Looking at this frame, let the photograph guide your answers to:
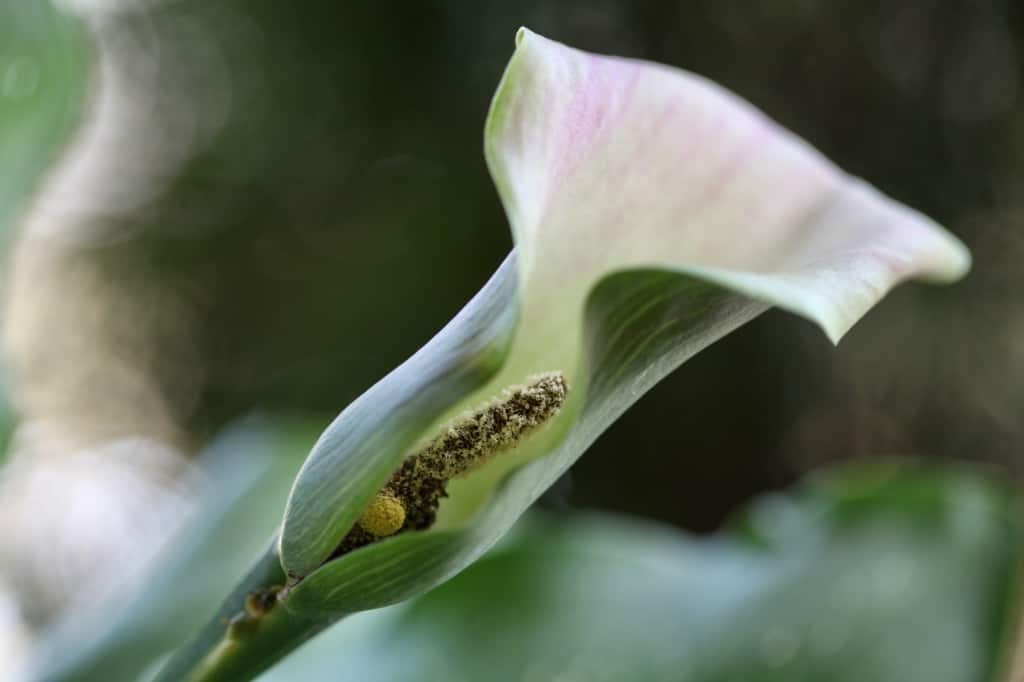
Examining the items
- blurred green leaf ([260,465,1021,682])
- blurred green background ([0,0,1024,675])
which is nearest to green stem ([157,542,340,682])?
blurred green leaf ([260,465,1021,682])

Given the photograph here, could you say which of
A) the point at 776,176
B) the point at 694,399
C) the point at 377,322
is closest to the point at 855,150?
the point at 694,399

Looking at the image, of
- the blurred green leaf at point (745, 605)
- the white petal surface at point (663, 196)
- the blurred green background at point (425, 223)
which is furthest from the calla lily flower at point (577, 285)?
the blurred green background at point (425, 223)

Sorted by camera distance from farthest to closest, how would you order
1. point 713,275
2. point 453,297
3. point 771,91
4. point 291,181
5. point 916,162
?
Result: 1. point 291,181
2. point 453,297
3. point 771,91
4. point 916,162
5. point 713,275

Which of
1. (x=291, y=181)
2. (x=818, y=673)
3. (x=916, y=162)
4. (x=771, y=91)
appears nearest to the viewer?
(x=818, y=673)

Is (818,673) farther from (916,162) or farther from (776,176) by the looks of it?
(916,162)

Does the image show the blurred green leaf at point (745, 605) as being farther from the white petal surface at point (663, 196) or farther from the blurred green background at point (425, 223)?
the blurred green background at point (425, 223)

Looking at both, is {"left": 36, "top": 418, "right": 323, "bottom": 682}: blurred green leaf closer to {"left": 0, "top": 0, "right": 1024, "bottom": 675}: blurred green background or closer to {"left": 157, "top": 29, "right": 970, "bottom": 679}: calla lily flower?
{"left": 157, "top": 29, "right": 970, "bottom": 679}: calla lily flower
